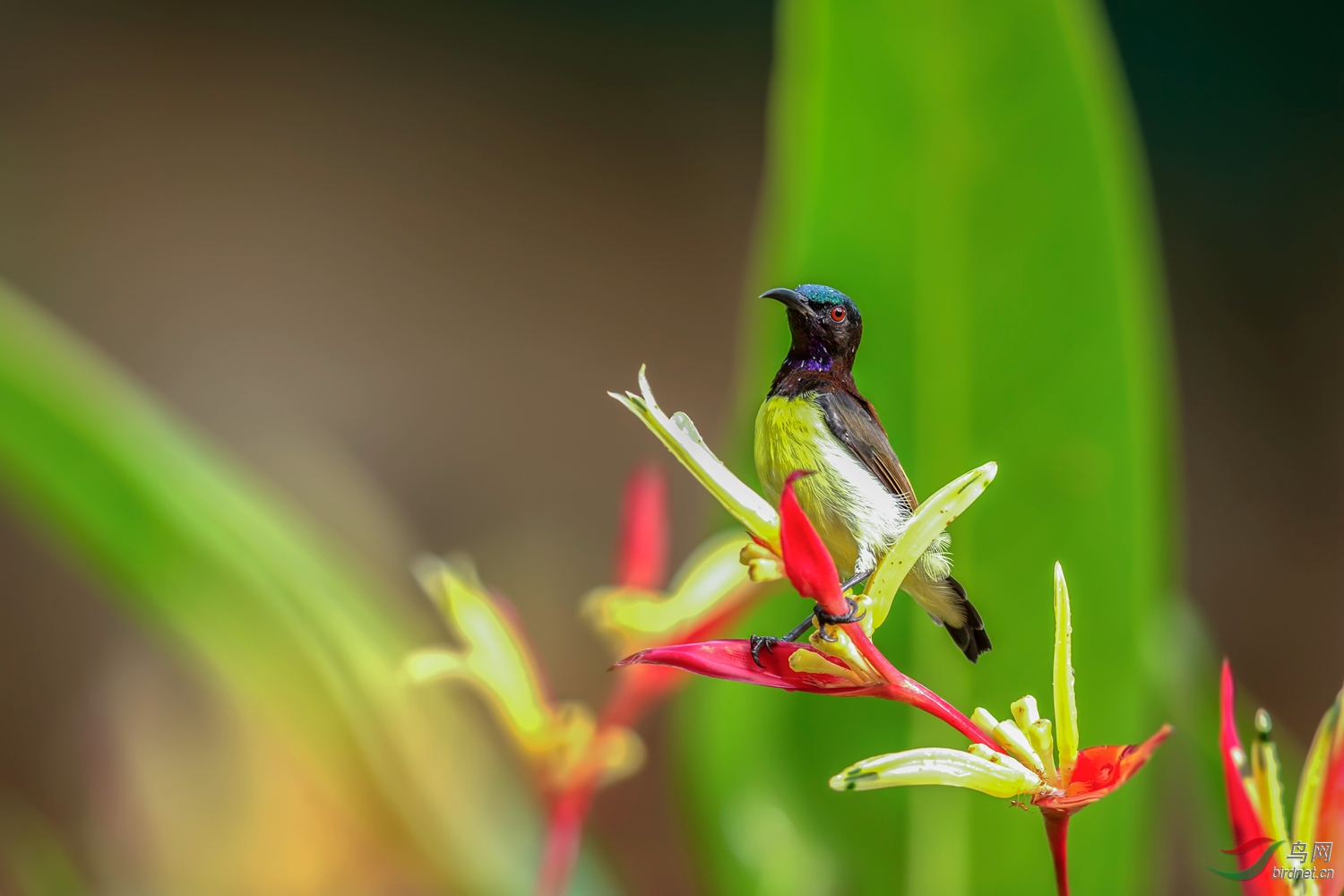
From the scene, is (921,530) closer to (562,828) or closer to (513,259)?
(562,828)

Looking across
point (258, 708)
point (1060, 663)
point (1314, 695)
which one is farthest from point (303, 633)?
point (1314, 695)

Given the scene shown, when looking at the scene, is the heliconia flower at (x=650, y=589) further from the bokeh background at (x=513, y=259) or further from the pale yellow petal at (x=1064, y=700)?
the bokeh background at (x=513, y=259)

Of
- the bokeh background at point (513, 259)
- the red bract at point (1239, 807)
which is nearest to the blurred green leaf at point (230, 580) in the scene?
the red bract at point (1239, 807)

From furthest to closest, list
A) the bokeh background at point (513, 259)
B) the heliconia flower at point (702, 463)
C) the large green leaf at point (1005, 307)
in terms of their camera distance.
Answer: the bokeh background at point (513, 259), the large green leaf at point (1005, 307), the heliconia flower at point (702, 463)

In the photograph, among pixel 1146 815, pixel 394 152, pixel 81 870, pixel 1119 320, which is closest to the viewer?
pixel 1119 320

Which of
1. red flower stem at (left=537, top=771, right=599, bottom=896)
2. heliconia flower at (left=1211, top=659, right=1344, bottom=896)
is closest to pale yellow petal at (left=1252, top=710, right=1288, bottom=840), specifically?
heliconia flower at (left=1211, top=659, right=1344, bottom=896)

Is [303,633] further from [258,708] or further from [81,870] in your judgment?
[81,870]

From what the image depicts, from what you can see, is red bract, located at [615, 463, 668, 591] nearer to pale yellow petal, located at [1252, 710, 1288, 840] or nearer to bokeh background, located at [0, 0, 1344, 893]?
pale yellow petal, located at [1252, 710, 1288, 840]
